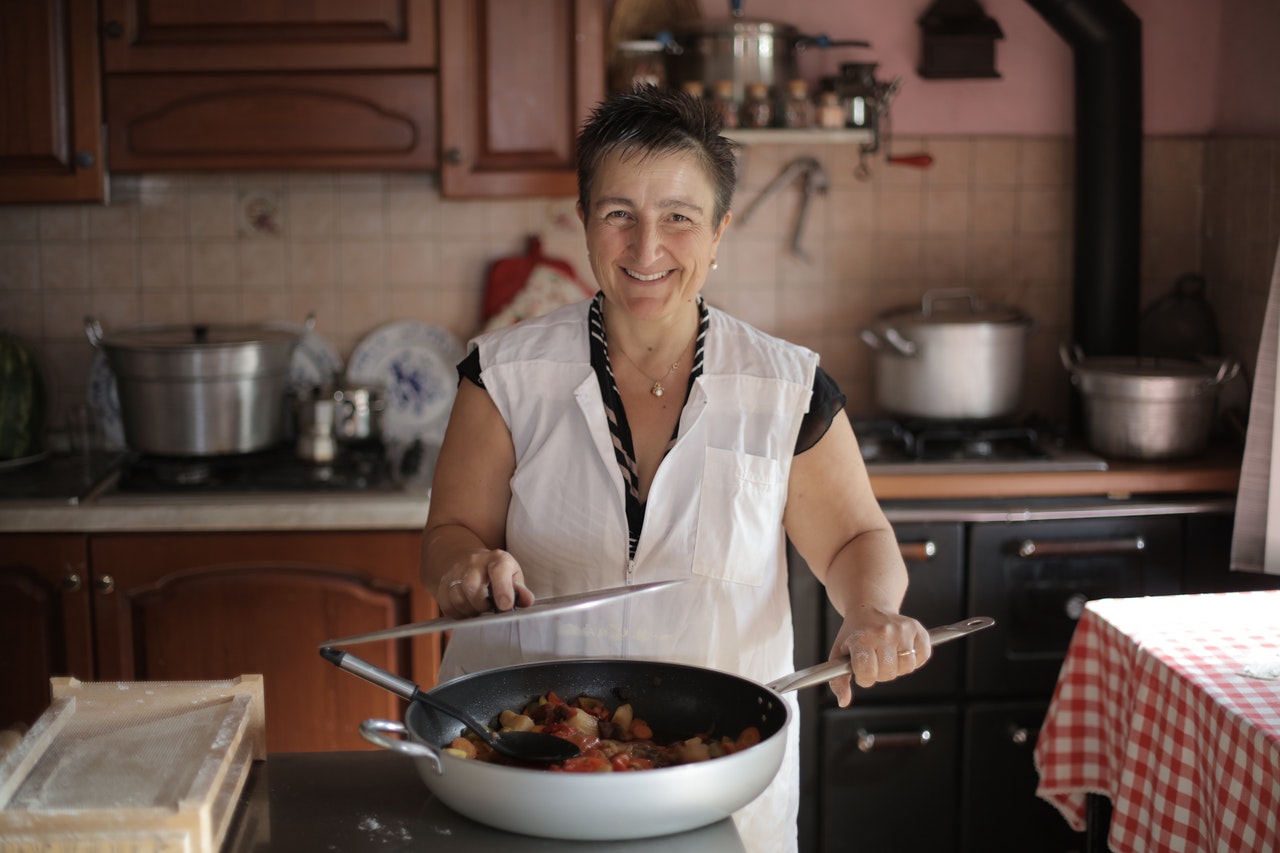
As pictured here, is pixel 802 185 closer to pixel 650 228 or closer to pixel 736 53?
pixel 736 53

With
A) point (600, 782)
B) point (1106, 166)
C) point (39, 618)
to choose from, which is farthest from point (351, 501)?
point (1106, 166)

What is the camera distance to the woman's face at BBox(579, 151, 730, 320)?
1603 mm

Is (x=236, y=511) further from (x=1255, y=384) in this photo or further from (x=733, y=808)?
(x=1255, y=384)

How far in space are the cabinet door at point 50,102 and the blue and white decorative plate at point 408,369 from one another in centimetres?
69

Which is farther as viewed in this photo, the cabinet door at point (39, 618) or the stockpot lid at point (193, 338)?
the stockpot lid at point (193, 338)

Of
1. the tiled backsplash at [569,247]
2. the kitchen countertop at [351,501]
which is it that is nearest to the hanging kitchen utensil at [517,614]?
the kitchen countertop at [351,501]

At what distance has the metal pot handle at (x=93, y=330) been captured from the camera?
2.93 meters

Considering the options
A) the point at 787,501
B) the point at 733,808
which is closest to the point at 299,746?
the point at 787,501

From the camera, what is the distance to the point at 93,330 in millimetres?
3039

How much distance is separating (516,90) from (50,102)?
0.94 meters

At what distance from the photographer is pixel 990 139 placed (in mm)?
3273

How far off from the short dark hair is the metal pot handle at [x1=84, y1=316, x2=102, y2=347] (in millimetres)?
1634

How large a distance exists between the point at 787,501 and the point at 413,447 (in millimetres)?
1449

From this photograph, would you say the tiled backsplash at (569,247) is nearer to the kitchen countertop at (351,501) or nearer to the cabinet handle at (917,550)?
the kitchen countertop at (351,501)
